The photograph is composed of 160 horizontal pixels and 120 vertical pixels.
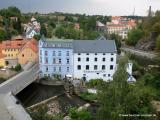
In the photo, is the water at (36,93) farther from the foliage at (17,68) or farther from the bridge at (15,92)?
the foliage at (17,68)

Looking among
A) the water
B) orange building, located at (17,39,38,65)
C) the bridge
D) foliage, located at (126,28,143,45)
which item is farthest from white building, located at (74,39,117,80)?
foliage, located at (126,28,143,45)

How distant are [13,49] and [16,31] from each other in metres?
30.4

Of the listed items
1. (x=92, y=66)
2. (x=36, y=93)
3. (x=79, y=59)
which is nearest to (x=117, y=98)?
(x=36, y=93)

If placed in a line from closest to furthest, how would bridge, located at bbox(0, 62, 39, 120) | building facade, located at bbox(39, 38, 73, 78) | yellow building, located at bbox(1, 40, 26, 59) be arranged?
1. bridge, located at bbox(0, 62, 39, 120)
2. building facade, located at bbox(39, 38, 73, 78)
3. yellow building, located at bbox(1, 40, 26, 59)

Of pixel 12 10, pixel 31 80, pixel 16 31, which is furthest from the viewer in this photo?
pixel 12 10

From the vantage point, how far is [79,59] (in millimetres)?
49344

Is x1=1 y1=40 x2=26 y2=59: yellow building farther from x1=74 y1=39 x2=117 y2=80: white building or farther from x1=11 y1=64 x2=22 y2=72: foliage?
x1=74 y1=39 x2=117 y2=80: white building

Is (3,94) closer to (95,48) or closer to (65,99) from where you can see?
(65,99)

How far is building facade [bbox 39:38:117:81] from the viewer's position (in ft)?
161

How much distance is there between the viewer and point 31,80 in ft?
160

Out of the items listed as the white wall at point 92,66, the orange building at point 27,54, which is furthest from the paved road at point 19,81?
the white wall at point 92,66

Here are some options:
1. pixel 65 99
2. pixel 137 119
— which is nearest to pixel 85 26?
pixel 65 99

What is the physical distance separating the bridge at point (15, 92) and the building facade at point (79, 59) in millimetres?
3177

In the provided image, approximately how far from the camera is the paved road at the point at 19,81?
142ft
